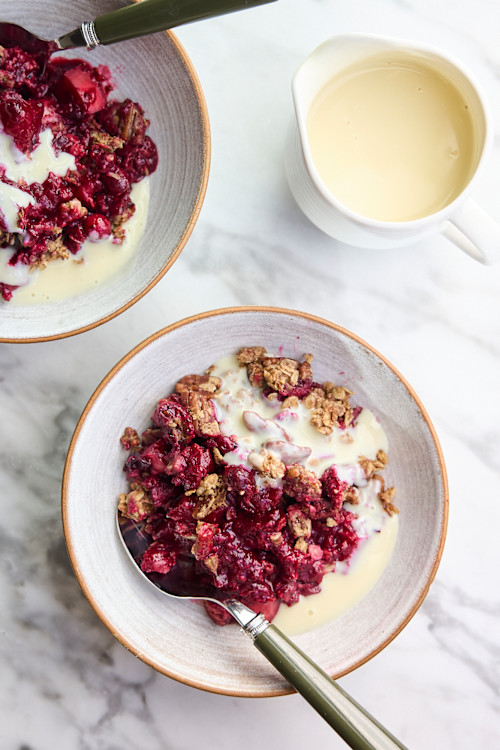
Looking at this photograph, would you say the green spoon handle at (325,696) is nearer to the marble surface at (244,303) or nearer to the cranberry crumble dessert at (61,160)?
the marble surface at (244,303)

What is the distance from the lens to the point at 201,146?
1283 millimetres

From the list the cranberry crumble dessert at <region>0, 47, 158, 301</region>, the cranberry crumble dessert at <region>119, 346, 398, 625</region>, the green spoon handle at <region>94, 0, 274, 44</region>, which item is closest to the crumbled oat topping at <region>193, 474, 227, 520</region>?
A: the cranberry crumble dessert at <region>119, 346, 398, 625</region>

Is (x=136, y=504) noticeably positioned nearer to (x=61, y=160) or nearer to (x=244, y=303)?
(x=244, y=303)

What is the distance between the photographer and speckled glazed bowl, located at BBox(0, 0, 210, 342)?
1271 mm

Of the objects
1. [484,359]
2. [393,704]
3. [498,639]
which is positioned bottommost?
[393,704]

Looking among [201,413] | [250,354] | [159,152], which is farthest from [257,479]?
[159,152]

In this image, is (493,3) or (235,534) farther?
(493,3)

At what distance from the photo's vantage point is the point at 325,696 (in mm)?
1131

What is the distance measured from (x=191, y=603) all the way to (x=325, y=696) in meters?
0.36

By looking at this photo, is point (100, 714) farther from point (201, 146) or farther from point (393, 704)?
point (201, 146)

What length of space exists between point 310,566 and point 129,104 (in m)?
1.07

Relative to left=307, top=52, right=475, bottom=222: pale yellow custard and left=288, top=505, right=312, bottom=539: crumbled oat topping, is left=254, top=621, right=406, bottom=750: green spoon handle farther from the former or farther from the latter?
left=307, top=52, right=475, bottom=222: pale yellow custard

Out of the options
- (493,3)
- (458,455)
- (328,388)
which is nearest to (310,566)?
(328,388)

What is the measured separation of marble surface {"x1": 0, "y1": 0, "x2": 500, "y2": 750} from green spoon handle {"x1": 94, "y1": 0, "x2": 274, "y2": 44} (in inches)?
12.0
